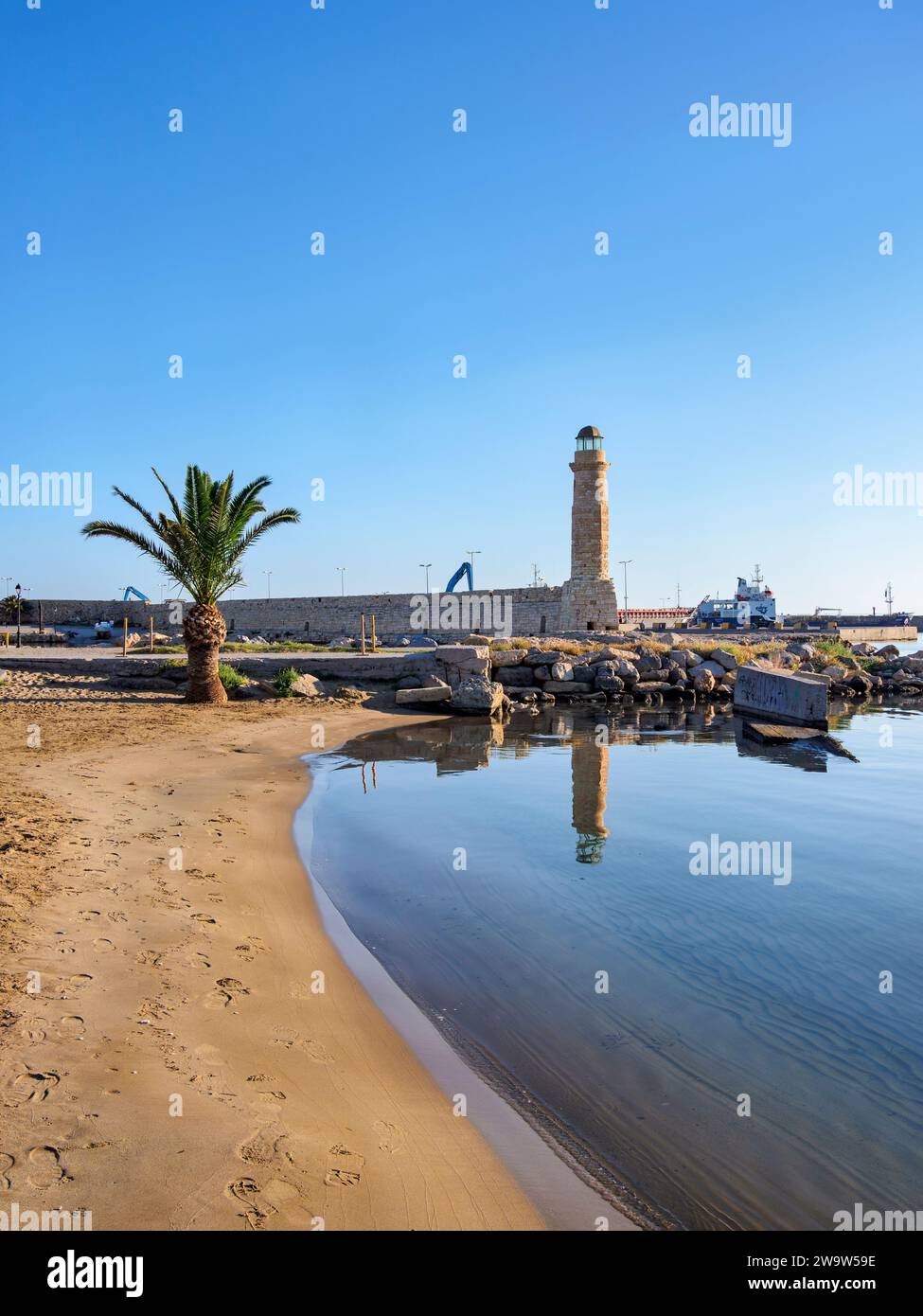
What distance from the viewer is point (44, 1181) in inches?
101

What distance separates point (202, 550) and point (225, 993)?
16.0 meters

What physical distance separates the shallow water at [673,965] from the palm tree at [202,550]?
822cm

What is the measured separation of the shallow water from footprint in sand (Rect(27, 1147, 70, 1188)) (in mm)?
2000

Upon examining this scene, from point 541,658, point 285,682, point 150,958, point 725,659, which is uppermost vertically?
point 541,658

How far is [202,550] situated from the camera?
19.0 metres

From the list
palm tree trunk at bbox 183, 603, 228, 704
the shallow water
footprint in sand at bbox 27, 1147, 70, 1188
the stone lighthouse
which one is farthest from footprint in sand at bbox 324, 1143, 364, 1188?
the stone lighthouse

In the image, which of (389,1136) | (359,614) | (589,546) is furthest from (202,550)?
A: (359,614)

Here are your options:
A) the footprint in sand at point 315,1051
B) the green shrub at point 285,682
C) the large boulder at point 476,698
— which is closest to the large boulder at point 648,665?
the large boulder at point 476,698

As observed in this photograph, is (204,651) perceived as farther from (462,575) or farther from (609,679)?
(462,575)

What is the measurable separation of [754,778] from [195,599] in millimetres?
13350

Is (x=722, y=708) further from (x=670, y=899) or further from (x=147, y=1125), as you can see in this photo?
(x=147, y=1125)

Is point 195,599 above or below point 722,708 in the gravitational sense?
above
